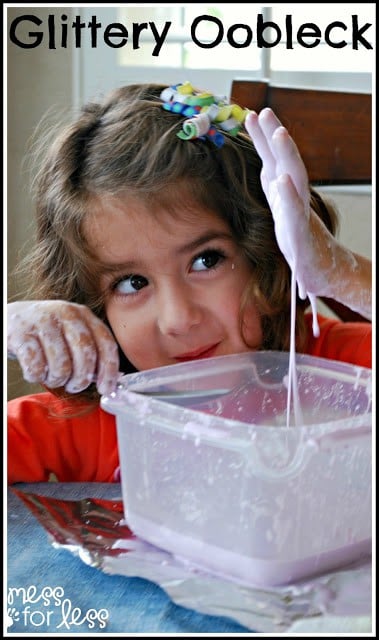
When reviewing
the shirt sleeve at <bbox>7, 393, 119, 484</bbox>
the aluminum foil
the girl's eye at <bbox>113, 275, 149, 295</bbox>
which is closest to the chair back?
the girl's eye at <bbox>113, 275, 149, 295</bbox>

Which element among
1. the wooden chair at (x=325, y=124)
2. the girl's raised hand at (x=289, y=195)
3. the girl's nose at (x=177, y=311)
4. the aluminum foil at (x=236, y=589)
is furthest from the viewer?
the wooden chair at (x=325, y=124)

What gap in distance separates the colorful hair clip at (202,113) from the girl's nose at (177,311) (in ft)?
0.47

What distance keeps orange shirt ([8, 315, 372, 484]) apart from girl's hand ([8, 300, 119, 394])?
0.58 feet

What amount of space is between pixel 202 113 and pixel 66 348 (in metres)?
0.28

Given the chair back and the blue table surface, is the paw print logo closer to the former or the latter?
the blue table surface

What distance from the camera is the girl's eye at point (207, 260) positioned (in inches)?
29.3

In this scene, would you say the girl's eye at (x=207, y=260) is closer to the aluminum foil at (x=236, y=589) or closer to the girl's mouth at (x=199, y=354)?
the girl's mouth at (x=199, y=354)

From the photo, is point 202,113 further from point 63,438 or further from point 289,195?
point 63,438

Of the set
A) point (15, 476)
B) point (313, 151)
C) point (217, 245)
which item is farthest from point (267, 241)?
point (15, 476)

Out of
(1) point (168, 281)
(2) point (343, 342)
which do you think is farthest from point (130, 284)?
(2) point (343, 342)

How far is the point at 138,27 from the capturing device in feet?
2.37

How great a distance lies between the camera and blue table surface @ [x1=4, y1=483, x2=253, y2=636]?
0.43 meters

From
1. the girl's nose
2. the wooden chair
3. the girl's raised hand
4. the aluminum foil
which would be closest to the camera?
the aluminum foil

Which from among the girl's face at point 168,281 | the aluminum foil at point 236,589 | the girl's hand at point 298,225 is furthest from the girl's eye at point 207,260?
the aluminum foil at point 236,589
